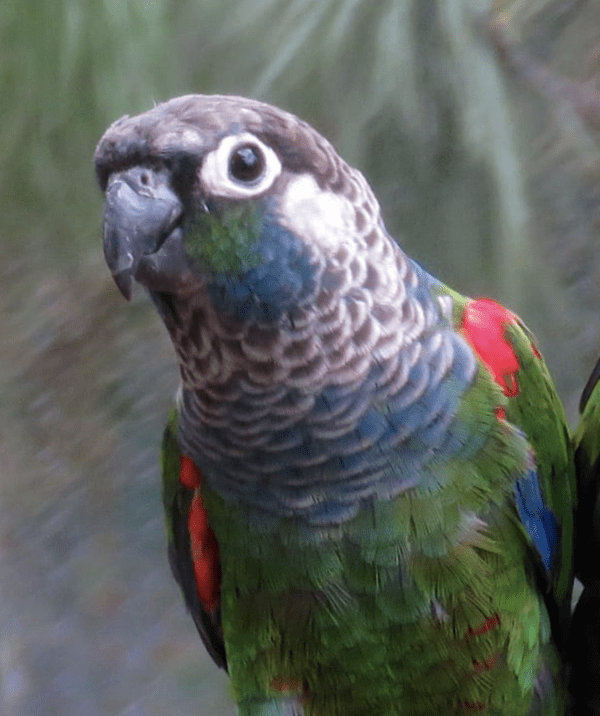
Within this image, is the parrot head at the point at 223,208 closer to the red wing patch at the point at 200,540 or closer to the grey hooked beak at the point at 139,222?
the grey hooked beak at the point at 139,222

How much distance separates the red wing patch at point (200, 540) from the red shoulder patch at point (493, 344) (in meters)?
0.29

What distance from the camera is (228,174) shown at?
0.52m

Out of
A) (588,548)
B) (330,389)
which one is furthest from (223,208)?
(588,548)

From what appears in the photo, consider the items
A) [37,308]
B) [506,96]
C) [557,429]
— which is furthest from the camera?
[37,308]

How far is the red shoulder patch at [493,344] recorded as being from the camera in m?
0.71

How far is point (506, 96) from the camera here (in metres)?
1.13

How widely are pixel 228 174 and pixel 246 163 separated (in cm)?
2

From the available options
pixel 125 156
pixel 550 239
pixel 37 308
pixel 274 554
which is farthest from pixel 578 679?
pixel 37 308

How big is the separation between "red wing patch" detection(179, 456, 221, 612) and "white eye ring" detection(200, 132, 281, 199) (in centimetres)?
30

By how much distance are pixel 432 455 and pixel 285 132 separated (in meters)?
0.29

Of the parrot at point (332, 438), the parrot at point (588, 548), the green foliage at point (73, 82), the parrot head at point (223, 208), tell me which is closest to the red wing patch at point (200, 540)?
the parrot at point (332, 438)

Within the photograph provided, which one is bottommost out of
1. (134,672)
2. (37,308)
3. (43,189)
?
(134,672)

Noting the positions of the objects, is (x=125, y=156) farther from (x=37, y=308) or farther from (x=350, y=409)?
(x=37, y=308)

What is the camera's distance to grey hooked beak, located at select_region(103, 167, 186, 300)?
0.51 metres
